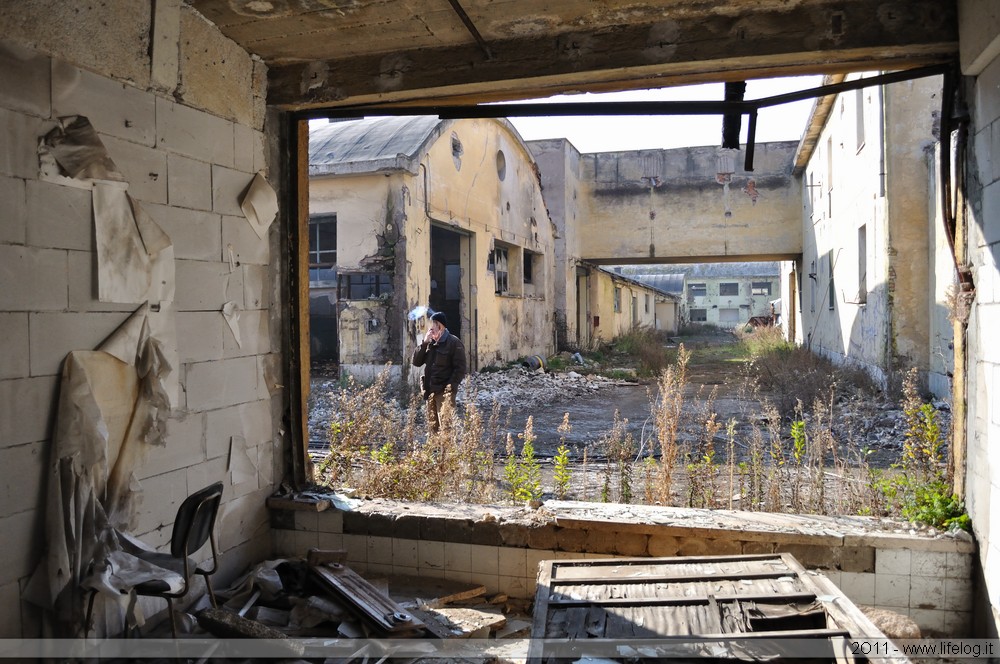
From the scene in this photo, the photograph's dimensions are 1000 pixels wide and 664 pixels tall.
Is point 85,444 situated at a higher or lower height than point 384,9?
lower

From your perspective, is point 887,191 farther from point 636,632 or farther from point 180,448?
point 180,448

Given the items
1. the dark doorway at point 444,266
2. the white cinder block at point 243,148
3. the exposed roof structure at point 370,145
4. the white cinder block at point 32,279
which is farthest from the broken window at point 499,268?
the white cinder block at point 32,279

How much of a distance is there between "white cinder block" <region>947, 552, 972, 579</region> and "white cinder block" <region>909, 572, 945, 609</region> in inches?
2.8

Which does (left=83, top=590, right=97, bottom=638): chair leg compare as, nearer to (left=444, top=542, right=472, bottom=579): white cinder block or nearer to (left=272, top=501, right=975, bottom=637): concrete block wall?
(left=272, top=501, right=975, bottom=637): concrete block wall

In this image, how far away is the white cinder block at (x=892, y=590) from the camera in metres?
3.77

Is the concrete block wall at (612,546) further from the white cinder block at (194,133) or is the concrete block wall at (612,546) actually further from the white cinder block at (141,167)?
the white cinder block at (194,133)

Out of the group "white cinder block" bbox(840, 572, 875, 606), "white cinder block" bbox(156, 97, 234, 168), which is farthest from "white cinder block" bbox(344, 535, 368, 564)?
"white cinder block" bbox(840, 572, 875, 606)

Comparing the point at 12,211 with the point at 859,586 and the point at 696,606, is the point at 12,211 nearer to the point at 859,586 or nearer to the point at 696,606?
the point at 696,606

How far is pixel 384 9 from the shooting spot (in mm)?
3682

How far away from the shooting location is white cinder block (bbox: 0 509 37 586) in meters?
2.84

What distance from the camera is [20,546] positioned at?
2.90 m

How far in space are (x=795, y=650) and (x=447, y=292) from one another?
14136 millimetres

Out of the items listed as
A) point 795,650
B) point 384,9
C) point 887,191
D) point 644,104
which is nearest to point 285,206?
point 384,9

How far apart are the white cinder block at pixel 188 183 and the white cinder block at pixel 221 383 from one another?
2.95 feet
